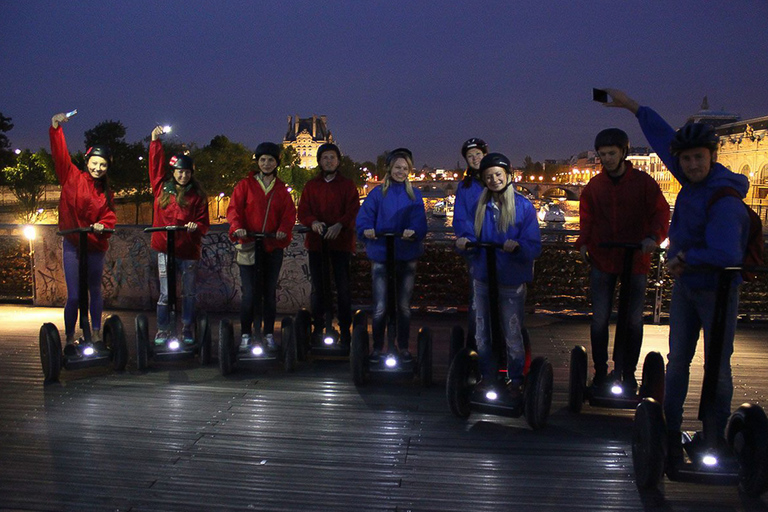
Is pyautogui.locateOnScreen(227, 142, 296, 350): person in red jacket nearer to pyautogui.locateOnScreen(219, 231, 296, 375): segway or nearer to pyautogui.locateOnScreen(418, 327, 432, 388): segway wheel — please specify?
pyautogui.locateOnScreen(219, 231, 296, 375): segway

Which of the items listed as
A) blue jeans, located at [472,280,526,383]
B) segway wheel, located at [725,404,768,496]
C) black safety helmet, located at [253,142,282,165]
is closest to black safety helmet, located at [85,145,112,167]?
black safety helmet, located at [253,142,282,165]

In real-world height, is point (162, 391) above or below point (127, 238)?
below

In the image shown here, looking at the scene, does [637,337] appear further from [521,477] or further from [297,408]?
[297,408]

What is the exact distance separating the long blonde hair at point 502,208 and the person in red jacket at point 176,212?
267 centimetres

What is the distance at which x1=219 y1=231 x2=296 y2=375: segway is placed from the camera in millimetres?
5574

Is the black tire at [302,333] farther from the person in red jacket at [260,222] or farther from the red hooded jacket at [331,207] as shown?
the red hooded jacket at [331,207]

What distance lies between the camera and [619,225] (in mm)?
4590

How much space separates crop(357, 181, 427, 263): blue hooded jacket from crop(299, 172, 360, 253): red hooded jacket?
1.72ft

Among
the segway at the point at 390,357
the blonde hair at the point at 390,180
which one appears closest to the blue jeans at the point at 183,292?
the segway at the point at 390,357

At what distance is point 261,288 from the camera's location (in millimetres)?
5746

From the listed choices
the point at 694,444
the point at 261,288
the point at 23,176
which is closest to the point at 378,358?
the point at 261,288

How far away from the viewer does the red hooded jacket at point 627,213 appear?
14.9 feet

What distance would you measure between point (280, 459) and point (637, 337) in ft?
8.26

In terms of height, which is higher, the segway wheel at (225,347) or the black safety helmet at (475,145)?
the black safety helmet at (475,145)
